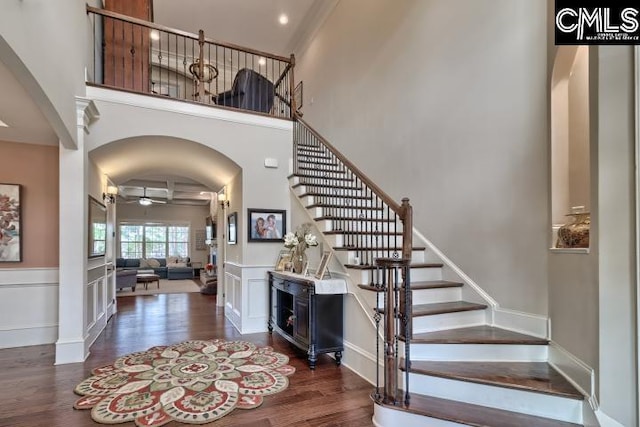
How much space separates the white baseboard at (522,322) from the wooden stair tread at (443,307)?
0.16m

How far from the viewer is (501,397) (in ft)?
7.58

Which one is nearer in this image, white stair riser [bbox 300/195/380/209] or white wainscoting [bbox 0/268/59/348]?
white wainscoting [bbox 0/268/59/348]

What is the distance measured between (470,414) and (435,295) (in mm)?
1345

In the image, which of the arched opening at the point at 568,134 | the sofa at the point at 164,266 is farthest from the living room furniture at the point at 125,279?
the arched opening at the point at 568,134

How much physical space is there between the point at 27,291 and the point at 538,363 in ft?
18.2

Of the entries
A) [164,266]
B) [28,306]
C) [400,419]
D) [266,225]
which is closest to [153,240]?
[164,266]

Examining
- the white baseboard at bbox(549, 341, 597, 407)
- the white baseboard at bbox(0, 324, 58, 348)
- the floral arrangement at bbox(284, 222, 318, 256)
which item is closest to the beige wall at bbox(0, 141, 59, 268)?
the white baseboard at bbox(0, 324, 58, 348)

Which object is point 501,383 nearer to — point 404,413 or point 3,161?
point 404,413

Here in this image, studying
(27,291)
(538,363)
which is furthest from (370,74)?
(27,291)

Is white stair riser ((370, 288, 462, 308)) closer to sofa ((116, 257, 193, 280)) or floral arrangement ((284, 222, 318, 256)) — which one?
floral arrangement ((284, 222, 318, 256))

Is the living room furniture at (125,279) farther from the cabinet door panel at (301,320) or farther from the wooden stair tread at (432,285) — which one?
the wooden stair tread at (432,285)

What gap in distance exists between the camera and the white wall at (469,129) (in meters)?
3.02

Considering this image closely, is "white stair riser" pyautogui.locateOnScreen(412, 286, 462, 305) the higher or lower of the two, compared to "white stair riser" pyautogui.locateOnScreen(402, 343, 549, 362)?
higher

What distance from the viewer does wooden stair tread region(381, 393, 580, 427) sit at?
213cm
